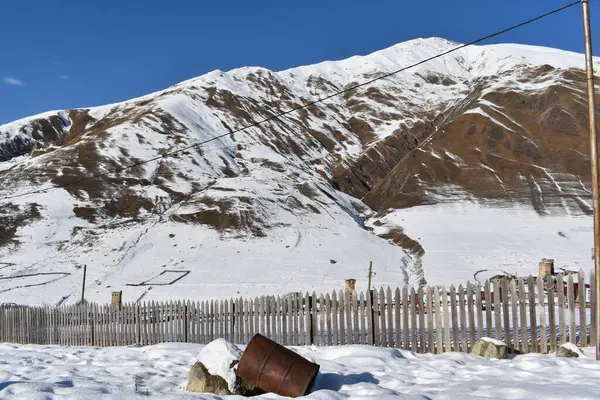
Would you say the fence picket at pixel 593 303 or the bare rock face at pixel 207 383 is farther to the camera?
the fence picket at pixel 593 303

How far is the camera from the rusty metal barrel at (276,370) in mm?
6910

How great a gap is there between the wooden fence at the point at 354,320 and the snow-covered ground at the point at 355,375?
763 millimetres

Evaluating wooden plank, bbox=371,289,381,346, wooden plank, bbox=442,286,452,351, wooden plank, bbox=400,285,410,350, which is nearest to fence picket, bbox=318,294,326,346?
wooden plank, bbox=371,289,381,346

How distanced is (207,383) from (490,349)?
5315 millimetres

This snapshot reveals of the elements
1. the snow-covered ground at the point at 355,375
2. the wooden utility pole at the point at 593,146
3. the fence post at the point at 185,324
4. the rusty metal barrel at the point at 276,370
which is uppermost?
the wooden utility pole at the point at 593,146

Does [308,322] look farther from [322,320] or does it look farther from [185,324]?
[185,324]

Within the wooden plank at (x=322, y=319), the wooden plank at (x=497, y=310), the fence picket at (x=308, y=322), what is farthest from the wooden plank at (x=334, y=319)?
the wooden plank at (x=497, y=310)

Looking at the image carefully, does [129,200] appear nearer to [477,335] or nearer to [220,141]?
[220,141]

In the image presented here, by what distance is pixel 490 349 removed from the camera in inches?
377

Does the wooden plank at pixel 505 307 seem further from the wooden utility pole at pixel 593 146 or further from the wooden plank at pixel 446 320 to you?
the wooden utility pole at pixel 593 146

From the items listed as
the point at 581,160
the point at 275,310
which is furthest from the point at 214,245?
the point at 581,160

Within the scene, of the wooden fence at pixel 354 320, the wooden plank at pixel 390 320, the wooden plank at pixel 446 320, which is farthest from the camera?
the wooden plank at pixel 390 320

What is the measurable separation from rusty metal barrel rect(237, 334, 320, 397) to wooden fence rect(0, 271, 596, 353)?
4.38 meters

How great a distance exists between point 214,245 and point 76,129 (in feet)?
267
